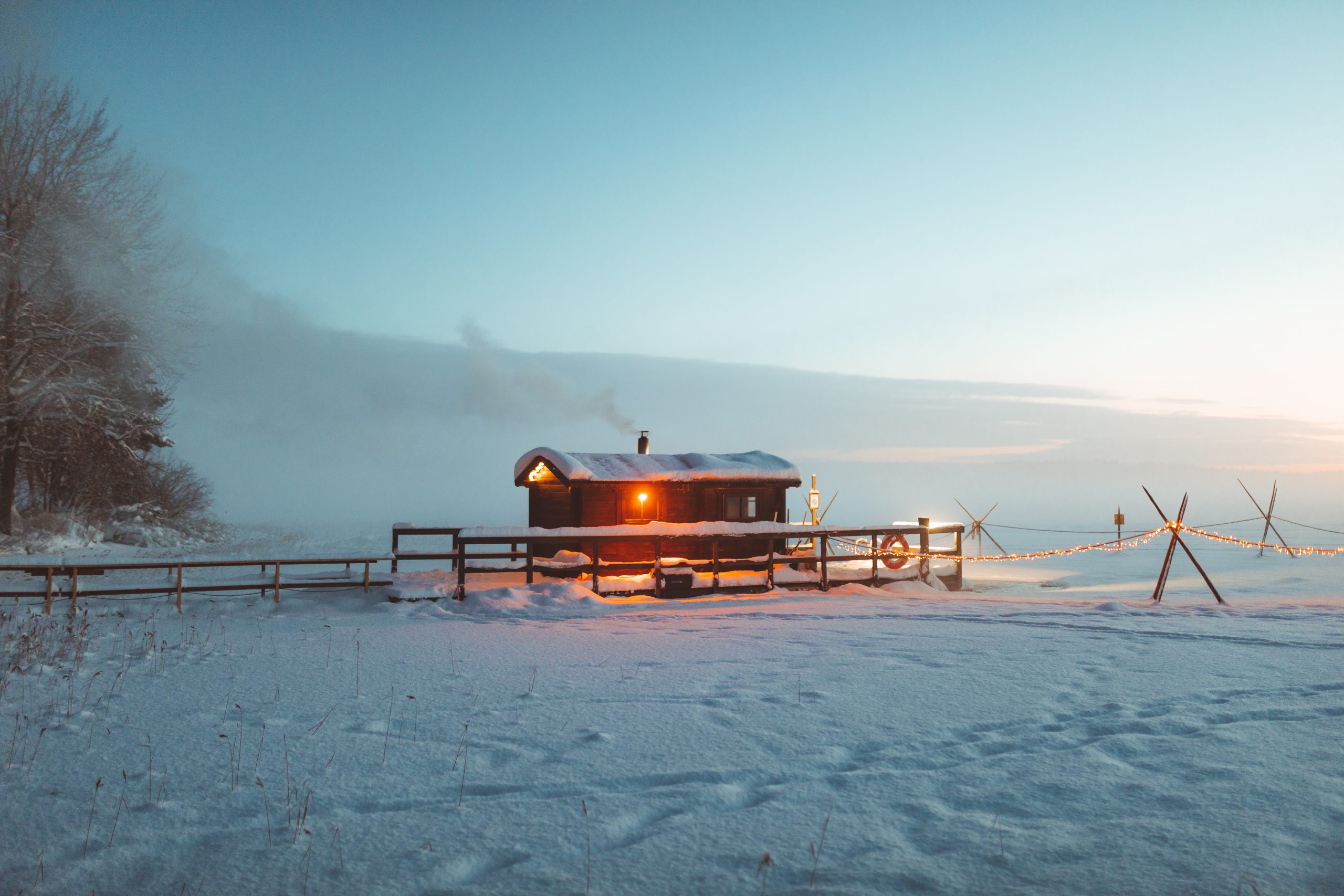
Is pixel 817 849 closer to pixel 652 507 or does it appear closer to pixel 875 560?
pixel 875 560

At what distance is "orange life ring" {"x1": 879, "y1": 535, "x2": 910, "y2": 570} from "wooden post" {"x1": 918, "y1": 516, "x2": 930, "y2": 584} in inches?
15.8

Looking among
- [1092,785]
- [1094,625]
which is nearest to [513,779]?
[1092,785]

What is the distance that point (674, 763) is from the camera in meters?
5.76

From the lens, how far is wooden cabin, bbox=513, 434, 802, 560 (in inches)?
874

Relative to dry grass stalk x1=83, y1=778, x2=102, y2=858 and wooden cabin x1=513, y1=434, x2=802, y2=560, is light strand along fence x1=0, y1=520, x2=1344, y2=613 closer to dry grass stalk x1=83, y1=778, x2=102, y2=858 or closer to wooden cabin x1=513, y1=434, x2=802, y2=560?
wooden cabin x1=513, y1=434, x2=802, y2=560

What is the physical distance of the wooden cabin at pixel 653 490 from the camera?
22.2 m

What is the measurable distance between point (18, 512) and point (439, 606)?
22843 millimetres

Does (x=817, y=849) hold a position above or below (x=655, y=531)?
below

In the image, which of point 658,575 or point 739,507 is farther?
point 739,507

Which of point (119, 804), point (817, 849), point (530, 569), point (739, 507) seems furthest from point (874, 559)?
point (119, 804)

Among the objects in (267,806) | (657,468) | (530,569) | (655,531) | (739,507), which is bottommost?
(267,806)

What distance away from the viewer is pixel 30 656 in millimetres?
9227

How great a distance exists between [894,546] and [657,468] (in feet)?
25.5

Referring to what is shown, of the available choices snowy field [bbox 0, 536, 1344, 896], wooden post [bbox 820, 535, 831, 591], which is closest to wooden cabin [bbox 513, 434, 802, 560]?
wooden post [bbox 820, 535, 831, 591]
